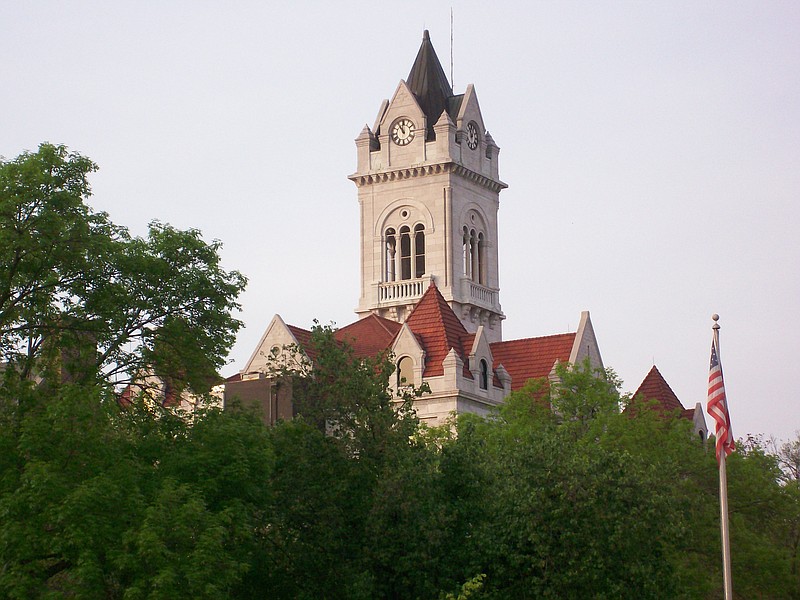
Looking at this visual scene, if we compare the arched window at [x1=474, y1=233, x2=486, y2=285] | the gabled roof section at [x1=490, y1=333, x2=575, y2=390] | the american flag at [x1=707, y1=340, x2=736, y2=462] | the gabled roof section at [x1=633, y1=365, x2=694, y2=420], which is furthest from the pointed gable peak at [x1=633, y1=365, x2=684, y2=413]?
the american flag at [x1=707, y1=340, x2=736, y2=462]

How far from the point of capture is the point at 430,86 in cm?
8431

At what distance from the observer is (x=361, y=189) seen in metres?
83.8

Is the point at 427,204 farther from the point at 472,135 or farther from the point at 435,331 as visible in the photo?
the point at 435,331

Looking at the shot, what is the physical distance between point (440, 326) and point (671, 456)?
14.4 meters

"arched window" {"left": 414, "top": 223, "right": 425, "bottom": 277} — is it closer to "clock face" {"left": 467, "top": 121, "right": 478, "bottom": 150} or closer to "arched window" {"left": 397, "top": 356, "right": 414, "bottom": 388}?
"clock face" {"left": 467, "top": 121, "right": 478, "bottom": 150}

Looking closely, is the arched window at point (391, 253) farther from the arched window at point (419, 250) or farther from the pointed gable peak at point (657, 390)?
the pointed gable peak at point (657, 390)

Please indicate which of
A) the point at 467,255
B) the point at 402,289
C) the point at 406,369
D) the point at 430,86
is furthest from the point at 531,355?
the point at 430,86

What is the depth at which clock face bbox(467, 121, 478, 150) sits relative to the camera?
83.9 meters

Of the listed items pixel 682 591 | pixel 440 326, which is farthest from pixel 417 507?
pixel 440 326

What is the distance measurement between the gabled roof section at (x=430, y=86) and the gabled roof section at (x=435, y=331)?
14.0 m

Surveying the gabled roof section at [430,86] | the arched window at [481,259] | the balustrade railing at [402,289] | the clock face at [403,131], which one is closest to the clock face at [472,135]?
the gabled roof section at [430,86]

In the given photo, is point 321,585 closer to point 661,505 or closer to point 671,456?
point 661,505

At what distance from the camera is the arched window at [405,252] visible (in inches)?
3243

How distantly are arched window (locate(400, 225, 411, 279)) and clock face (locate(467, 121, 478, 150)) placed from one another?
5.21 m
